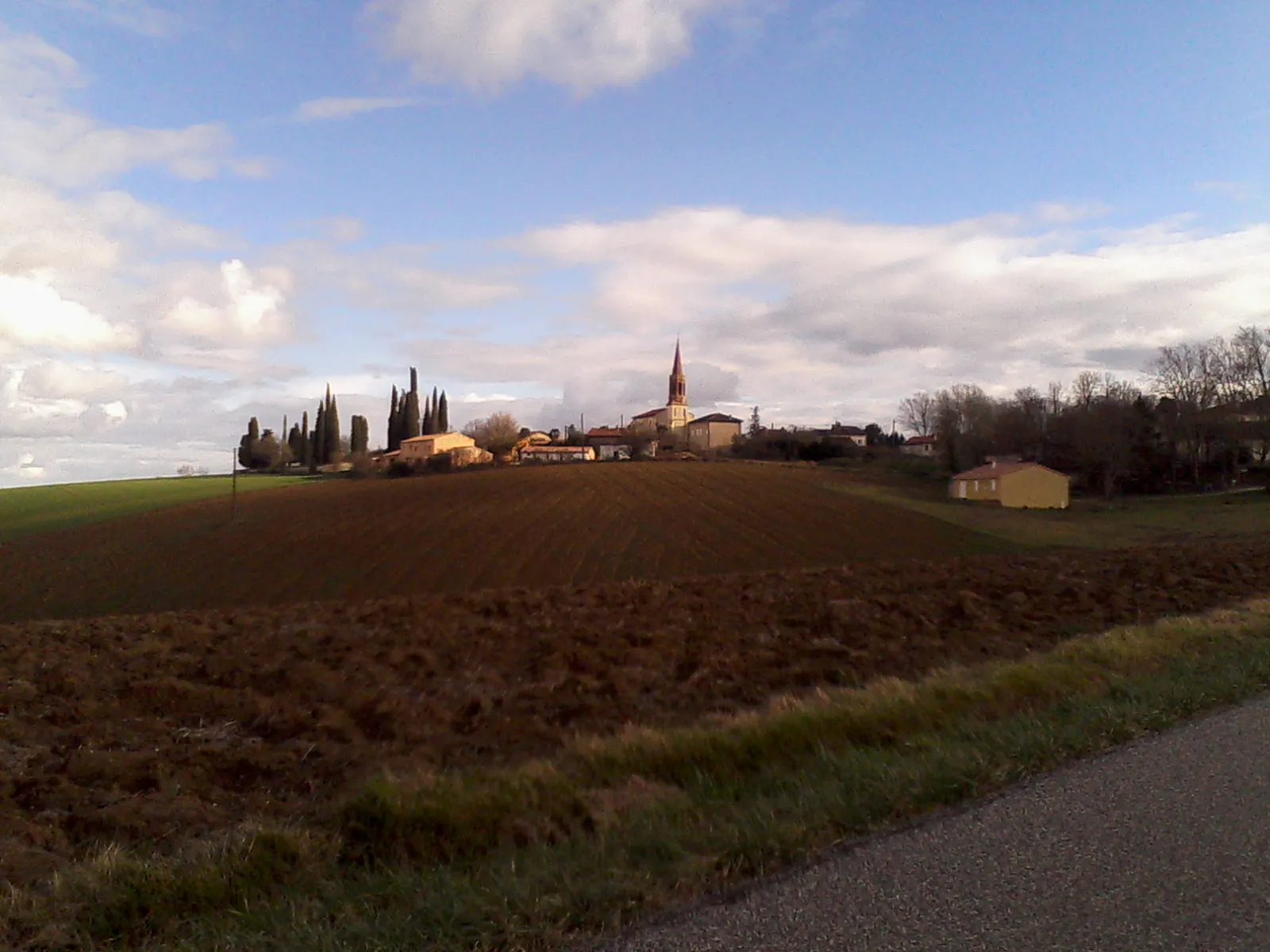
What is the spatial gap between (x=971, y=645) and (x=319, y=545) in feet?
108

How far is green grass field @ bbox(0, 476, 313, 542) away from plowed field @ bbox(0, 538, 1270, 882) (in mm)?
40328

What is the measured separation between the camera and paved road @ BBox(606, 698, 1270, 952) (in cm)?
388

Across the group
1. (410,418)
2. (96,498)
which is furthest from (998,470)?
(410,418)

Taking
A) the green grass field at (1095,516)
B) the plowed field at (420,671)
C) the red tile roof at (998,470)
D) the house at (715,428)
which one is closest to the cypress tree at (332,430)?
the house at (715,428)

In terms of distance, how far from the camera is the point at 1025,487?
220 feet

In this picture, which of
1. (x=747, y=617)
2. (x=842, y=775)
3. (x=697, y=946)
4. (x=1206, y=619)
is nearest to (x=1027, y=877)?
(x=697, y=946)

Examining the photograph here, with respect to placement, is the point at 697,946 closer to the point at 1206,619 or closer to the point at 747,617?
the point at 1206,619

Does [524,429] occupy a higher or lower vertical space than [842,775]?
higher

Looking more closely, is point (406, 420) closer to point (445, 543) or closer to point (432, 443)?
point (432, 443)

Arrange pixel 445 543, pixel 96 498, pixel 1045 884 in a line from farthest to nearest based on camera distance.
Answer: pixel 96 498
pixel 445 543
pixel 1045 884

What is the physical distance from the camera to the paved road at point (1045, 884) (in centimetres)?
388

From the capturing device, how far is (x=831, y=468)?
3263 inches

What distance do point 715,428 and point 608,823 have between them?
151484 mm

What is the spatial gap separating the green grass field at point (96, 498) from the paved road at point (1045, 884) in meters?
57.9
